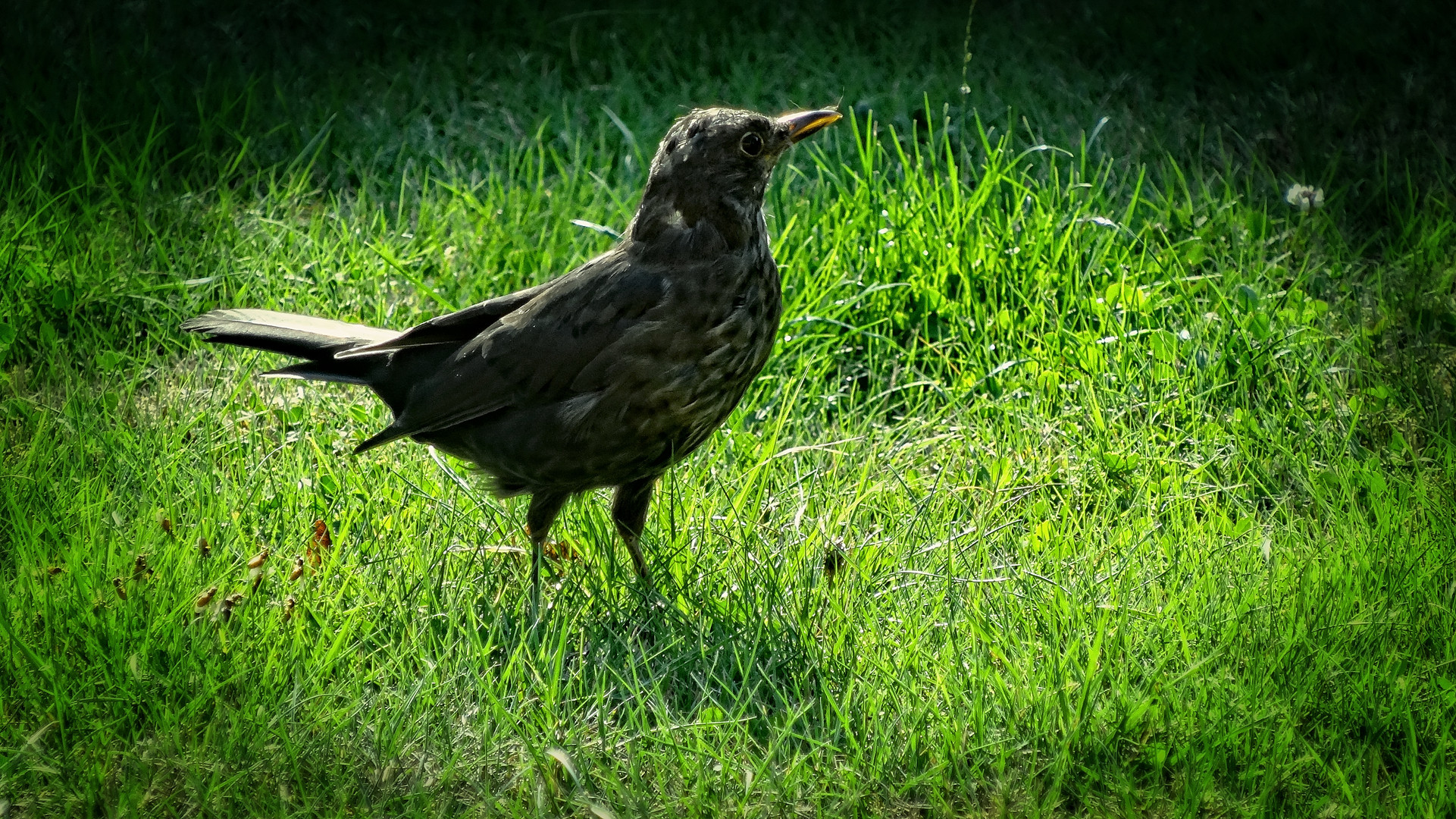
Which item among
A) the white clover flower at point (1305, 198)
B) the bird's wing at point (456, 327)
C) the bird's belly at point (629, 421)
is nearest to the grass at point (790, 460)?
the white clover flower at point (1305, 198)

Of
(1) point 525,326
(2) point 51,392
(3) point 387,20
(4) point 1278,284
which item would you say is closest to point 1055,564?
(1) point 525,326

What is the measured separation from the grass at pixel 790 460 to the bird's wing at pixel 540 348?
39 centimetres

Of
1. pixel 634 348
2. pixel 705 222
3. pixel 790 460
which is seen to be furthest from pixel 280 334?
pixel 790 460

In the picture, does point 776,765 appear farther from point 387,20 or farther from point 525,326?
point 387,20

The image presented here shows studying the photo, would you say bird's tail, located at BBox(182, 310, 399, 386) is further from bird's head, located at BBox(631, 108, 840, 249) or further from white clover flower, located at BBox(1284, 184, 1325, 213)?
white clover flower, located at BBox(1284, 184, 1325, 213)

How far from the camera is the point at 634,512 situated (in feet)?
11.2

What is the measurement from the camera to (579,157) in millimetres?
5180

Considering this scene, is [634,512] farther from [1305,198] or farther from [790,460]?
[1305,198]

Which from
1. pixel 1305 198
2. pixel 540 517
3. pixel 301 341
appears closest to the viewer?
pixel 540 517

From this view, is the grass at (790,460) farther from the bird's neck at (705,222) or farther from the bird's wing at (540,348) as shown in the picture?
the bird's neck at (705,222)

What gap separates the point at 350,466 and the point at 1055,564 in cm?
201

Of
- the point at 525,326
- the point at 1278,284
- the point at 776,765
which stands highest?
the point at 525,326

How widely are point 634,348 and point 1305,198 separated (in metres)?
2.93

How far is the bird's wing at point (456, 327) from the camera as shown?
11.1ft
